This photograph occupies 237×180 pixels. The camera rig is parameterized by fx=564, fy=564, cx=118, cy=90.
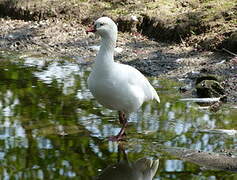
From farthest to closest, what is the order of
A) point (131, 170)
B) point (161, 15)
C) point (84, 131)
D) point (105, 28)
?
point (161, 15) < point (84, 131) < point (105, 28) < point (131, 170)

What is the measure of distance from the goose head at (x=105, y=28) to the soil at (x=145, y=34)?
2.55 metres

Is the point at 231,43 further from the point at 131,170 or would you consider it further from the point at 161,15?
the point at 131,170

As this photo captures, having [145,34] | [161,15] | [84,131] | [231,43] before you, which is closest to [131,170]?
[84,131]

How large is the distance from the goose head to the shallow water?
3.91ft

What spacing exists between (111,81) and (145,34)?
6.08m

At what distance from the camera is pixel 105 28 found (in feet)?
21.5

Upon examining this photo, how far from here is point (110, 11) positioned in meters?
13.1

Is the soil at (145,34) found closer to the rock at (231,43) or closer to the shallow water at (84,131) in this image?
the rock at (231,43)

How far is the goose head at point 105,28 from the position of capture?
21.4 feet

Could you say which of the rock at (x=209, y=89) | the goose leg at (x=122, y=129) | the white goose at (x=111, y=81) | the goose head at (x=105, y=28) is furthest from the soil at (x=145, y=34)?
the goose head at (x=105, y=28)

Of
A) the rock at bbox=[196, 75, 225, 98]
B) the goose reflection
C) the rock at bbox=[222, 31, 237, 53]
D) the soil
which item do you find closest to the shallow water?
the goose reflection

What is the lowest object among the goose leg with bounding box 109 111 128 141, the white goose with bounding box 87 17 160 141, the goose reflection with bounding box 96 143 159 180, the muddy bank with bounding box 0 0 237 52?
the goose reflection with bounding box 96 143 159 180

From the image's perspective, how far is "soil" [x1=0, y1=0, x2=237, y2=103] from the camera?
10133mm

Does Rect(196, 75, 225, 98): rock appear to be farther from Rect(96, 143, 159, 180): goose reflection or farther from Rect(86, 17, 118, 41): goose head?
Rect(96, 143, 159, 180): goose reflection
